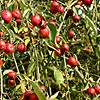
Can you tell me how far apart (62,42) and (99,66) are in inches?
27.1

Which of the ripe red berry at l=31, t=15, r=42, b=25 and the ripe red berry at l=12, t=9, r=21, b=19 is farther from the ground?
the ripe red berry at l=12, t=9, r=21, b=19

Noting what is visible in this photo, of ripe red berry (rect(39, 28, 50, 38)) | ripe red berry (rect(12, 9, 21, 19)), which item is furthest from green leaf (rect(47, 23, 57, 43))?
ripe red berry (rect(12, 9, 21, 19))

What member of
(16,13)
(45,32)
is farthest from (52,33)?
(16,13)

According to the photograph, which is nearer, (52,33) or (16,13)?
(52,33)

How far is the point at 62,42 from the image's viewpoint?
5.07ft

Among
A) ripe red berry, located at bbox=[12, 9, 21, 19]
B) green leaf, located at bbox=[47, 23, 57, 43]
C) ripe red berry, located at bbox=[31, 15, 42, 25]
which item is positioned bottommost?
green leaf, located at bbox=[47, 23, 57, 43]

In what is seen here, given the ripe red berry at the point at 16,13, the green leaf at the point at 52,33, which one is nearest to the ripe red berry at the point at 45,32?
the green leaf at the point at 52,33

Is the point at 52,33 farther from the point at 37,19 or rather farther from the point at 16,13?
the point at 16,13

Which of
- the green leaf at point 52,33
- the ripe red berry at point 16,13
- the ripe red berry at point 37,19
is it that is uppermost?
the ripe red berry at point 16,13

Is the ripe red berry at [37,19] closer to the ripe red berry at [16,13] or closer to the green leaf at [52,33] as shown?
the green leaf at [52,33]

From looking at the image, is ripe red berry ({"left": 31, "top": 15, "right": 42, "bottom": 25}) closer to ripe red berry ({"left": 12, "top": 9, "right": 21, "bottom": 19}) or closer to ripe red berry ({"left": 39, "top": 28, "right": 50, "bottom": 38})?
ripe red berry ({"left": 39, "top": 28, "right": 50, "bottom": 38})

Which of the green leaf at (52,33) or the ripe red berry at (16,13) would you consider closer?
the green leaf at (52,33)

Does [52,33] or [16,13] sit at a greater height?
[16,13]

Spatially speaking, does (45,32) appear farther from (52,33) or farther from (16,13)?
(16,13)
